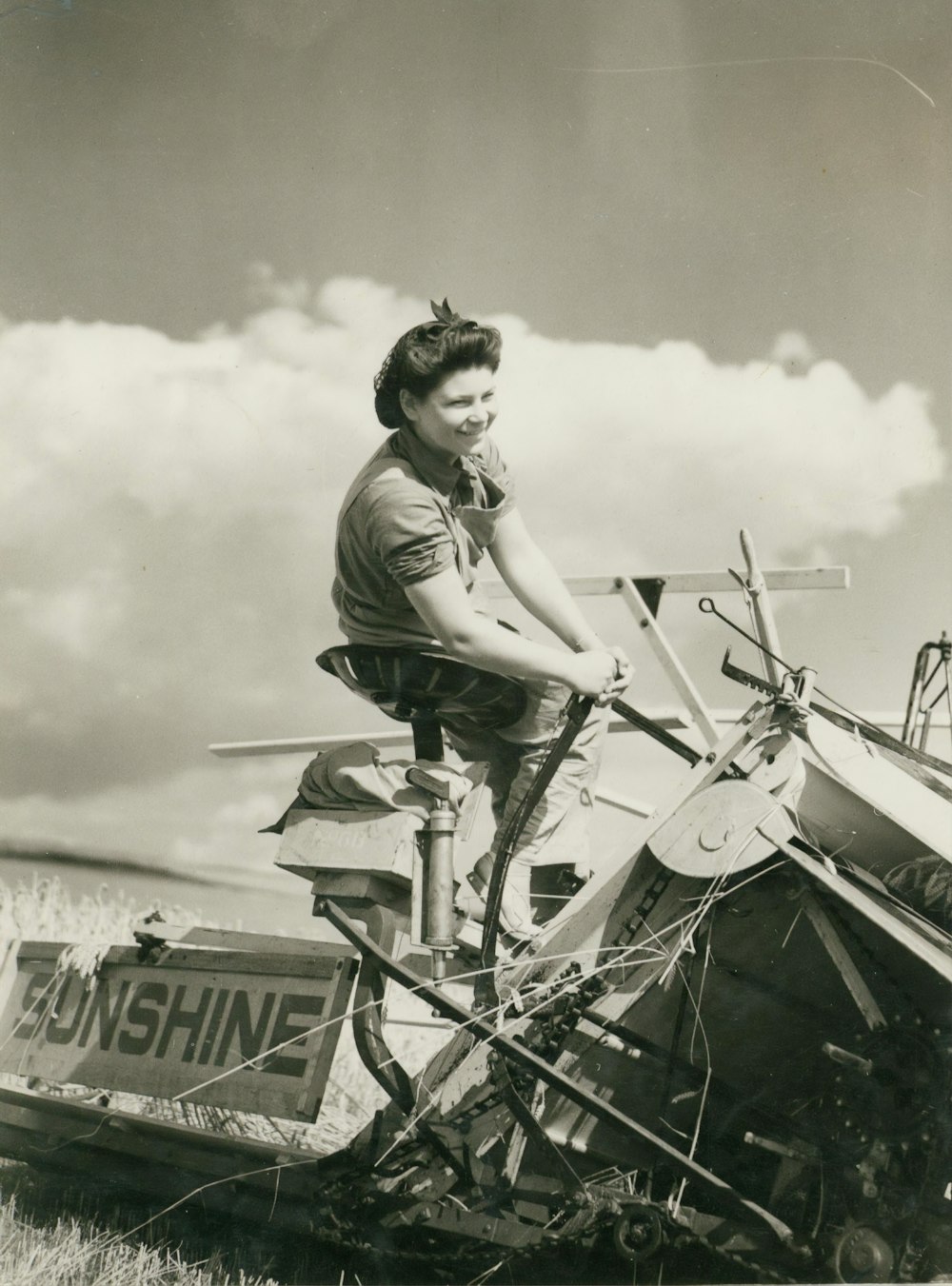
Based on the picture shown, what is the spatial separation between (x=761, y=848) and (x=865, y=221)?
2.79m

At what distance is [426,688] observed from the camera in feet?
10.3

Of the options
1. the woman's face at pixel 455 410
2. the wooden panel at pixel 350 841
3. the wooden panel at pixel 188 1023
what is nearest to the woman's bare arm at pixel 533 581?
the woman's face at pixel 455 410

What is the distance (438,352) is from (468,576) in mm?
673

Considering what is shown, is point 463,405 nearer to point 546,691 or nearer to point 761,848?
point 546,691

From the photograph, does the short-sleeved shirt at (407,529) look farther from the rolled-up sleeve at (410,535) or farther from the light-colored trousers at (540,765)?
the light-colored trousers at (540,765)

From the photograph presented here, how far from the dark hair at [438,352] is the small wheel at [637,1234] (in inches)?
85.3

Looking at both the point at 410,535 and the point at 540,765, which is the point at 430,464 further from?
the point at 540,765

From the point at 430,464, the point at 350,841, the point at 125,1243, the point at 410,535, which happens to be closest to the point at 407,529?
the point at 410,535

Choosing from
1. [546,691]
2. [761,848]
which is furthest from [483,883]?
[761,848]

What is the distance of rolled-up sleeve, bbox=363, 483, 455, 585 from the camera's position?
112 inches

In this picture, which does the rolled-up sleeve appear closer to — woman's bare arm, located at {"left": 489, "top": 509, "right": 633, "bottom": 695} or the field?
woman's bare arm, located at {"left": 489, "top": 509, "right": 633, "bottom": 695}

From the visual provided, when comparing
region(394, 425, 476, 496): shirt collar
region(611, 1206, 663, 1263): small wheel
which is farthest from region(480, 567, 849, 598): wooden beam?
region(611, 1206, 663, 1263): small wheel

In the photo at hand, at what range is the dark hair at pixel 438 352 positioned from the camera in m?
3.03

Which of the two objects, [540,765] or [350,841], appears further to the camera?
[540,765]
